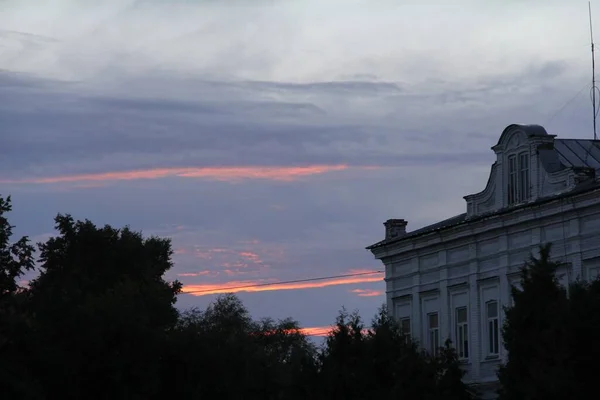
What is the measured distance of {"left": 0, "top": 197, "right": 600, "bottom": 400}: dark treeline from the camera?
3447 centimetres

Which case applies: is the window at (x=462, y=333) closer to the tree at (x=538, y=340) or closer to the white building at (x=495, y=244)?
the white building at (x=495, y=244)

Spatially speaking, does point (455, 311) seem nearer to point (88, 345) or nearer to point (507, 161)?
point (507, 161)

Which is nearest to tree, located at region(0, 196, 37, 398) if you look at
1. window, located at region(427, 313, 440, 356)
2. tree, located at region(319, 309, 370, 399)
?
tree, located at region(319, 309, 370, 399)

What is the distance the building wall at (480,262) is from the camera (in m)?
45.0

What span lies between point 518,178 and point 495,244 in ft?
8.30

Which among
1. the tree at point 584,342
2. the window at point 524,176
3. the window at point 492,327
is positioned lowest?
the tree at point 584,342

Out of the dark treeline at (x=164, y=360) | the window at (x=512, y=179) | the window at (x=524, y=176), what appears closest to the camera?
the dark treeline at (x=164, y=360)

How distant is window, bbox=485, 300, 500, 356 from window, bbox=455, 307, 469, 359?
1750 millimetres

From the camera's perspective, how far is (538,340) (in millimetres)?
Answer: 34500

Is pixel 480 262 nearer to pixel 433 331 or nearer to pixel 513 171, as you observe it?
pixel 513 171

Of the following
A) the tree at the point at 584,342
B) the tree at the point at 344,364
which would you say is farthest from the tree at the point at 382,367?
the tree at the point at 584,342

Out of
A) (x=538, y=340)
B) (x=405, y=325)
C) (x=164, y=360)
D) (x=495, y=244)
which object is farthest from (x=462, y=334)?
(x=538, y=340)

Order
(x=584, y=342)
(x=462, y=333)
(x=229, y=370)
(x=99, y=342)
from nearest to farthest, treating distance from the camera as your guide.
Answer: (x=584, y=342)
(x=99, y=342)
(x=229, y=370)
(x=462, y=333)

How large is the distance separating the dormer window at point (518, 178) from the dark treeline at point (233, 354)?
636 centimetres
